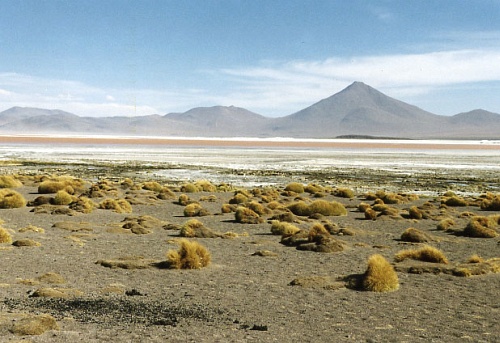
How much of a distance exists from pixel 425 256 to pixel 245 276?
506 centimetres

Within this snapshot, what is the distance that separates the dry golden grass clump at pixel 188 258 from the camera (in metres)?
13.8

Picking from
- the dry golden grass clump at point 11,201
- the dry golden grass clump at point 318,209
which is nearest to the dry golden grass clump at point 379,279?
the dry golden grass clump at point 318,209

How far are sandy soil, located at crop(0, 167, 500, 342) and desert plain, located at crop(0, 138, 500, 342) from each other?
1.3 inches

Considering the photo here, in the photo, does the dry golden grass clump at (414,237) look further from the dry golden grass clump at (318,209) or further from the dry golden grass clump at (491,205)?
the dry golden grass clump at (491,205)

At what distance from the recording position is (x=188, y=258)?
45.5 ft

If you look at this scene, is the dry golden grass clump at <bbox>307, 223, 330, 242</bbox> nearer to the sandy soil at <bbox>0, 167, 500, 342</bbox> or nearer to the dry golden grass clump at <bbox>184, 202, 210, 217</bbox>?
the sandy soil at <bbox>0, 167, 500, 342</bbox>

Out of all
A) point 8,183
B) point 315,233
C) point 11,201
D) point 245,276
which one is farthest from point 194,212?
point 8,183

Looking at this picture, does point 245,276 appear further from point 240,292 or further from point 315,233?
point 315,233

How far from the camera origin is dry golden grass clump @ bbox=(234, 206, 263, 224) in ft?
74.9

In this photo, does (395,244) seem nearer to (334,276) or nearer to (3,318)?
(334,276)

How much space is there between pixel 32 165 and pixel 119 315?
Result: 52490 mm

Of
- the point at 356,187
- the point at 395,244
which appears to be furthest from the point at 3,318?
the point at 356,187

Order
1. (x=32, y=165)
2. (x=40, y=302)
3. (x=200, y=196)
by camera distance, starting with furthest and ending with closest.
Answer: (x=32, y=165) → (x=200, y=196) → (x=40, y=302)

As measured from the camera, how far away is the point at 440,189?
124 feet
